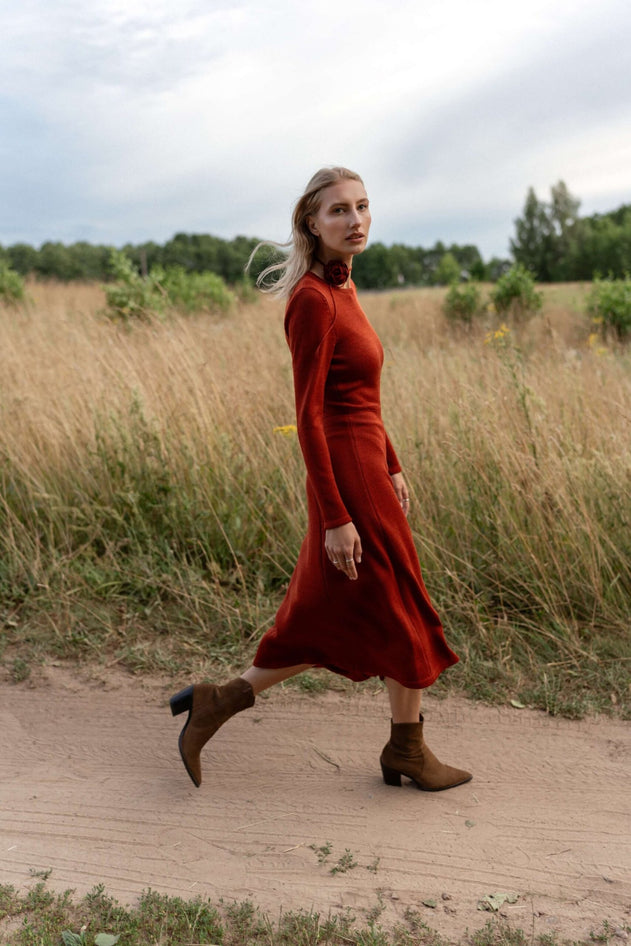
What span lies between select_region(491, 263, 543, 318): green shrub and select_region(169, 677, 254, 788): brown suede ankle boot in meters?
12.3

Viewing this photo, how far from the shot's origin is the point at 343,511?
2314mm

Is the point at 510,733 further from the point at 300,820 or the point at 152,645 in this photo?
the point at 152,645

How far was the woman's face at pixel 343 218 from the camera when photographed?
7.68 ft

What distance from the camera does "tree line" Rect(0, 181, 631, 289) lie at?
2806cm

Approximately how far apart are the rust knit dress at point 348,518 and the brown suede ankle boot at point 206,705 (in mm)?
233

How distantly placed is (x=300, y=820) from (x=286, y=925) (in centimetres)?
52

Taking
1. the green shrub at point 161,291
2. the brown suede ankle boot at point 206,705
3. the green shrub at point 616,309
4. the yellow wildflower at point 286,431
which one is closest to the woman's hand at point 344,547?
the brown suede ankle boot at point 206,705

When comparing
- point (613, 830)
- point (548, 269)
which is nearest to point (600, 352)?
point (613, 830)

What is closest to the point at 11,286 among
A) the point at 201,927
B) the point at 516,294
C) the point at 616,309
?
the point at 516,294

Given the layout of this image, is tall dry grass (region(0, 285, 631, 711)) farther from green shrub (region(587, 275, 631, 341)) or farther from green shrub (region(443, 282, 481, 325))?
green shrub (region(443, 282, 481, 325))

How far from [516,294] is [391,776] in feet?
42.0

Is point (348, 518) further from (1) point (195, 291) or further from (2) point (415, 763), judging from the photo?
(1) point (195, 291)

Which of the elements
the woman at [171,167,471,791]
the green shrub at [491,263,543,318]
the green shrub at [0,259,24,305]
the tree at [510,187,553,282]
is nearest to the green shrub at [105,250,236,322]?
the green shrub at [0,259,24,305]

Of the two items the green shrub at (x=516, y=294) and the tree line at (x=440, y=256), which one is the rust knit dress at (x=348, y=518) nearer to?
the green shrub at (x=516, y=294)
